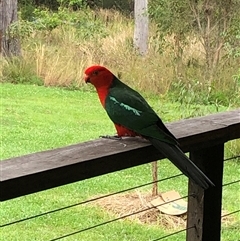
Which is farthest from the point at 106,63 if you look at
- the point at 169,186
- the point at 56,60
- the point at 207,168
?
the point at 207,168

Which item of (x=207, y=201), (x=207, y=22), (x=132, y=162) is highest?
(x=132, y=162)

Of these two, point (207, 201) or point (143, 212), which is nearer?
point (207, 201)

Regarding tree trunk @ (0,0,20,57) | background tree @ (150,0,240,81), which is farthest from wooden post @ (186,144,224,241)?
tree trunk @ (0,0,20,57)

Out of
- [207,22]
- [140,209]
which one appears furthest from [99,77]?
[207,22]

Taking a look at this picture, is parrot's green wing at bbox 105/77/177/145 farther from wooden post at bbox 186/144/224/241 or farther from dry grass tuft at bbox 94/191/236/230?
dry grass tuft at bbox 94/191/236/230

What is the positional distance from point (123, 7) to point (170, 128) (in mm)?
12662

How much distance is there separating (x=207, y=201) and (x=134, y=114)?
23cm

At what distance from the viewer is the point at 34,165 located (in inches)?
37.4

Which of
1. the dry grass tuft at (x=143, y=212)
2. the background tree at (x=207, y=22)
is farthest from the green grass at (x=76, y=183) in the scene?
the background tree at (x=207, y=22)

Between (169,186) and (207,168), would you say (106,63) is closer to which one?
(169,186)

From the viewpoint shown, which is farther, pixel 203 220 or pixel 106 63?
pixel 106 63

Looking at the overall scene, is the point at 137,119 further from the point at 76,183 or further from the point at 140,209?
the point at 76,183

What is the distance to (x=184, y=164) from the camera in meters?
1.10

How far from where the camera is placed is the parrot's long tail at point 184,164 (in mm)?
1102
